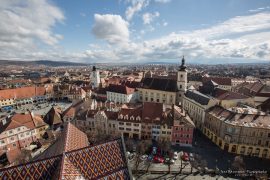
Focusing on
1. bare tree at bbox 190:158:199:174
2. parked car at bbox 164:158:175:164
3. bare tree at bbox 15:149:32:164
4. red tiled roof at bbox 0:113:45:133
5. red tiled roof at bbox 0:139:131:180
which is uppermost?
red tiled roof at bbox 0:139:131:180

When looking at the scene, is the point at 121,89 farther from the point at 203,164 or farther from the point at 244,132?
the point at 244,132

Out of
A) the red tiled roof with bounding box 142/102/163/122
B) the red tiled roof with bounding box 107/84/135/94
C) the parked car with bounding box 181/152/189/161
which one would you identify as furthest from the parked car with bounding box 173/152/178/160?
the red tiled roof with bounding box 107/84/135/94

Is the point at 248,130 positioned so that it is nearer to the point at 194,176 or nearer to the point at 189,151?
the point at 189,151

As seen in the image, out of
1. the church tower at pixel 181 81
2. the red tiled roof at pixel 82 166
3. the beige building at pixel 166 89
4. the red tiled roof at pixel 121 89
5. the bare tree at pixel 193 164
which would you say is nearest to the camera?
the red tiled roof at pixel 82 166

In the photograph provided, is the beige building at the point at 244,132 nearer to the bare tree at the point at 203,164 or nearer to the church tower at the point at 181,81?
the bare tree at the point at 203,164

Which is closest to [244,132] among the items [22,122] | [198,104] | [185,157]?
[185,157]

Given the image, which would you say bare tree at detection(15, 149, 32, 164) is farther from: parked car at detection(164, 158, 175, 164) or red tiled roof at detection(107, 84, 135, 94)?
red tiled roof at detection(107, 84, 135, 94)

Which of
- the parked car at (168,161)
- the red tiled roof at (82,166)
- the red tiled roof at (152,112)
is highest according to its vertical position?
the red tiled roof at (82,166)

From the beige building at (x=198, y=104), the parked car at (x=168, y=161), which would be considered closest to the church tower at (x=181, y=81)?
the beige building at (x=198, y=104)
